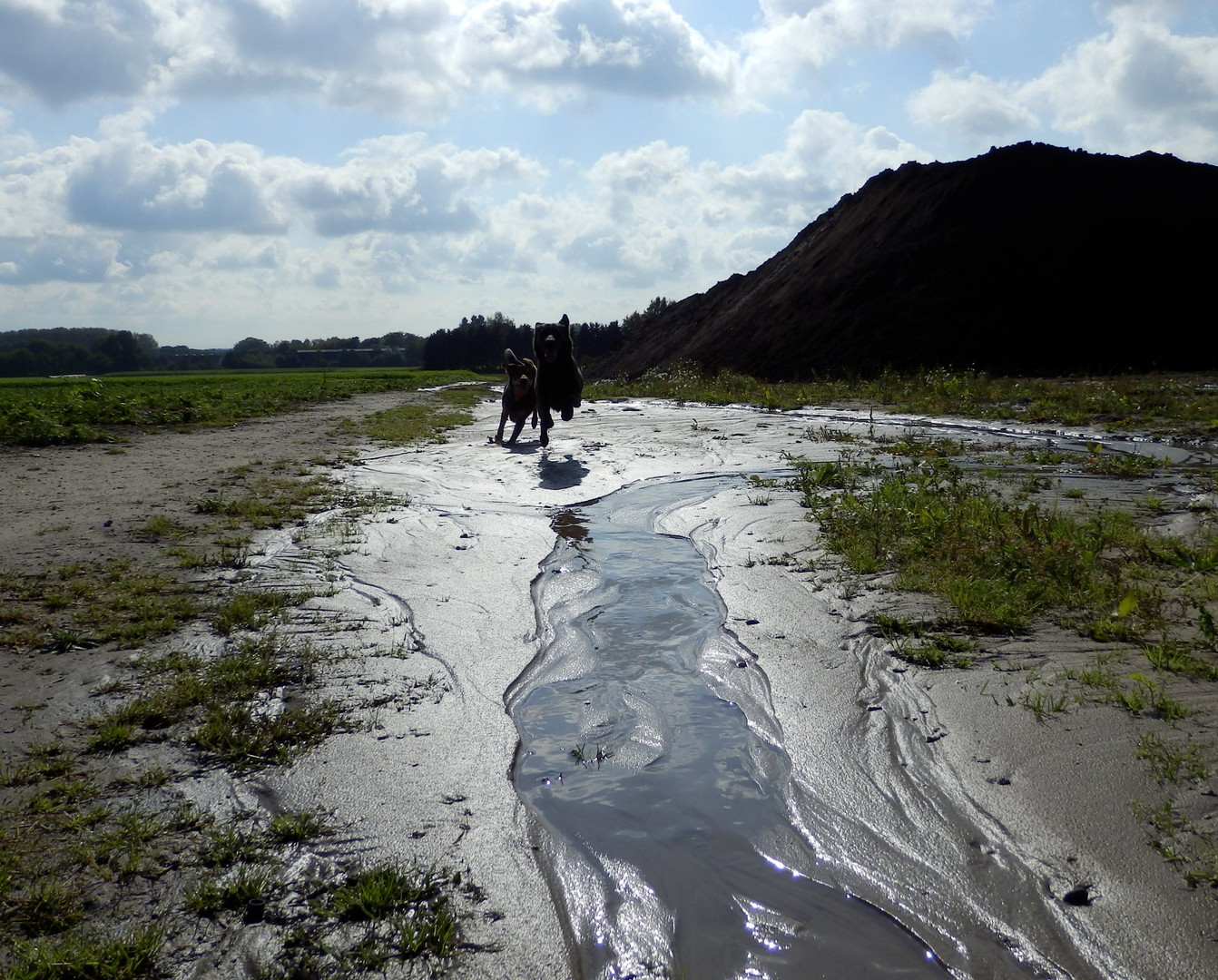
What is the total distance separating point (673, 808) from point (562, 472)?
906 centimetres

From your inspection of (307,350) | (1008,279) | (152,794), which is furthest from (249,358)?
(152,794)

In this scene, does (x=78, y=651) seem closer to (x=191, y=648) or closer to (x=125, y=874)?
(x=191, y=648)

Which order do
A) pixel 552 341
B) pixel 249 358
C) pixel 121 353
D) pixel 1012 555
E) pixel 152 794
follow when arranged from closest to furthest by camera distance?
pixel 152 794
pixel 1012 555
pixel 552 341
pixel 121 353
pixel 249 358

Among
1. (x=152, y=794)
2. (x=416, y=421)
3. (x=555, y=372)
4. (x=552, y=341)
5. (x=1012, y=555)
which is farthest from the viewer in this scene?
(x=416, y=421)

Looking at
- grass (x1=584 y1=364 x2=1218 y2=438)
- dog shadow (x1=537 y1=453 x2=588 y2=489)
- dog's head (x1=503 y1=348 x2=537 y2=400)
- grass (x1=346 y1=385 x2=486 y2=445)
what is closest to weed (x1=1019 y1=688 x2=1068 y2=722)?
dog shadow (x1=537 y1=453 x2=588 y2=489)

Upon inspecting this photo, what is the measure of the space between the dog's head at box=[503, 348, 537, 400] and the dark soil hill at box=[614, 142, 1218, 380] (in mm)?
20045

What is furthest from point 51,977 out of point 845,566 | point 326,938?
point 845,566

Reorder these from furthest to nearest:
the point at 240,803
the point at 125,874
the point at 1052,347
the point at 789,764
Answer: the point at 1052,347
the point at 789,764
the point at 240,803
the point at 125,874

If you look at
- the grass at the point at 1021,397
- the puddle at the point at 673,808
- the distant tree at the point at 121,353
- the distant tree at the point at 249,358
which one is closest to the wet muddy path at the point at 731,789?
the puddle at the point at 673,808

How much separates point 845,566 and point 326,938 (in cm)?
498

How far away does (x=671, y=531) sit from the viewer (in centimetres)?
860

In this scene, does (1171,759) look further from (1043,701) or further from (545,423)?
(545,423)

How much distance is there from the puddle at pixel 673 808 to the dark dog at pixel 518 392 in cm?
945

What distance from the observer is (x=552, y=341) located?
1512cm
